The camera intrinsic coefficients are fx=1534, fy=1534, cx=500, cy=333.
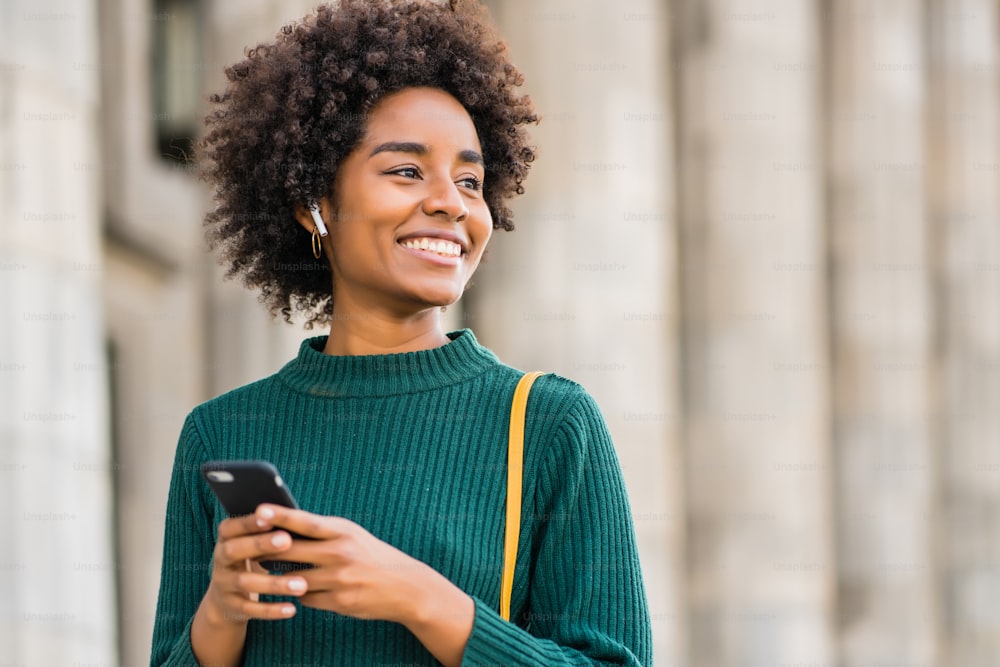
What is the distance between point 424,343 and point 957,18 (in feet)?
36.1

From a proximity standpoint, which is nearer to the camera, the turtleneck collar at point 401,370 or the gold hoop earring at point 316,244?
the turtleneck collar at point 401,370

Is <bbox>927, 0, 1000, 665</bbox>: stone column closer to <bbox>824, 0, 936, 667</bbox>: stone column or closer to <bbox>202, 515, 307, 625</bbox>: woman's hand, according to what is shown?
<bbox>824, 0, 936, 667</bbox>: stone column

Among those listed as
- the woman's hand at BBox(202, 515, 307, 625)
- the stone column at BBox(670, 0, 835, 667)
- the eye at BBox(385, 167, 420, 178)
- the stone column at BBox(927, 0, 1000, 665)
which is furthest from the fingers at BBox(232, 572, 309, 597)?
the stone column at BBox(927, 0, 1000, 665)

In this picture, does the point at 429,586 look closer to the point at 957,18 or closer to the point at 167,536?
the point at 167,536

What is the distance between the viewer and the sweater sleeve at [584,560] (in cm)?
271

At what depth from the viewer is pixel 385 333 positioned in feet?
10.0

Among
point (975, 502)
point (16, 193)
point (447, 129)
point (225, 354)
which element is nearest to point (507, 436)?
point (447, 129)

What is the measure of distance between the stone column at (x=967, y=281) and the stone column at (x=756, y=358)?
2382 millimetres

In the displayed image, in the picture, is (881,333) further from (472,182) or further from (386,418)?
(386,418)

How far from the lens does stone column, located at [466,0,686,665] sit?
30.7 ft

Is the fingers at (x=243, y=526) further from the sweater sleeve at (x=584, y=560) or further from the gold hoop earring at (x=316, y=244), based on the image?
the gold hoop earring at (x=316, y=244)

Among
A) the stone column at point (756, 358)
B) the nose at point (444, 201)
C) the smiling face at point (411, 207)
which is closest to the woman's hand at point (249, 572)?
the smiling face at point (411, 207)

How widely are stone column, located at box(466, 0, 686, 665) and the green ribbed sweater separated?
621cm

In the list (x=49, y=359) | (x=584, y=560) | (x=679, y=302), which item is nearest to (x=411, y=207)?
(x=584, y=560)
